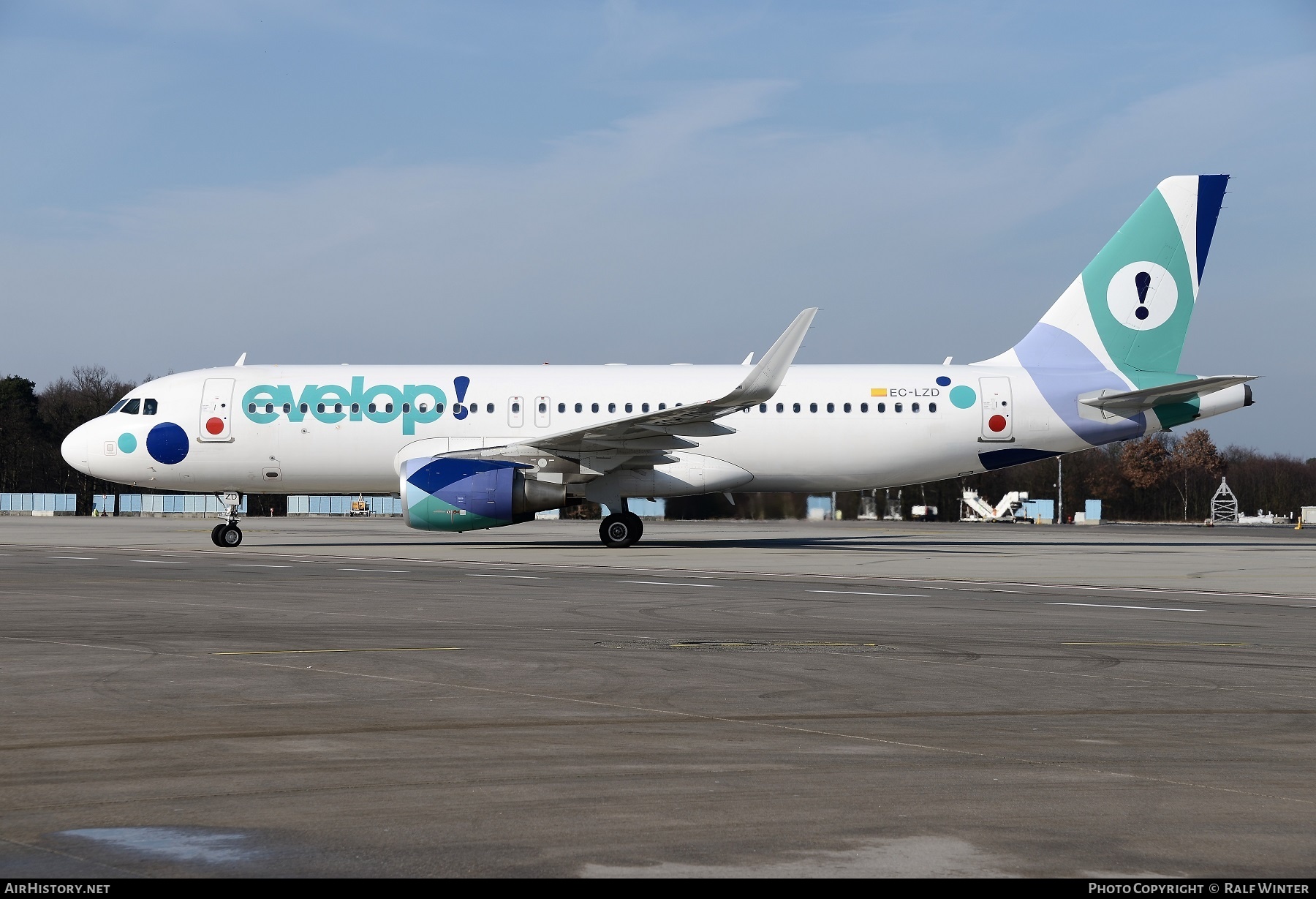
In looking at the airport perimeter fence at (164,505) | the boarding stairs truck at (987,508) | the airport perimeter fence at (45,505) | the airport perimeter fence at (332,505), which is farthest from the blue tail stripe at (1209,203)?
the airport perimeter fence at (45,505)

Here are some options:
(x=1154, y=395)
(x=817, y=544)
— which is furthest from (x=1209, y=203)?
(x=817, y=544)

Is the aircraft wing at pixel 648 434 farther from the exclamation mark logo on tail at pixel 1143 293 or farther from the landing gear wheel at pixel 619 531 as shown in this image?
the exclamation mark logo on tail at pixel 1143 293

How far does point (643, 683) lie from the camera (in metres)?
8.86

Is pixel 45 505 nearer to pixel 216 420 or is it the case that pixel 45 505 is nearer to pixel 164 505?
pixel 164 505

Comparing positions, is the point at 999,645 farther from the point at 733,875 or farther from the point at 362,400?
the point at 362,400

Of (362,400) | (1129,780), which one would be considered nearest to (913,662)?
(1129,780)

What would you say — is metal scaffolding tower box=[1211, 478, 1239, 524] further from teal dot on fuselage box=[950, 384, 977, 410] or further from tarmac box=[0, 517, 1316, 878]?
tarmac box=[0, 517, 1316, 878]

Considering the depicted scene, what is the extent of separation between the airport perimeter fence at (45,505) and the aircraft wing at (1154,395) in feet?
185

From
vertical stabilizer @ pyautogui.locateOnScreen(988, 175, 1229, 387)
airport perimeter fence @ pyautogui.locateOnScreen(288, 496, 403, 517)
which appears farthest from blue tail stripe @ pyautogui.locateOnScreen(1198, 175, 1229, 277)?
airport perimeter fence @ pyautogui.locateOnScreen(288, 496, 403, 517)

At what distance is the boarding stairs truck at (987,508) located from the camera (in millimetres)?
66938

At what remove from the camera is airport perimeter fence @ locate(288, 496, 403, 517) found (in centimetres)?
6538

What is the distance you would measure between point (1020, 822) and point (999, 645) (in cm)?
626

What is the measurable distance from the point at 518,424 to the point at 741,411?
5197 mm

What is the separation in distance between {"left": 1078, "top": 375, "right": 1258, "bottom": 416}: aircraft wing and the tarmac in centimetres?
1186
